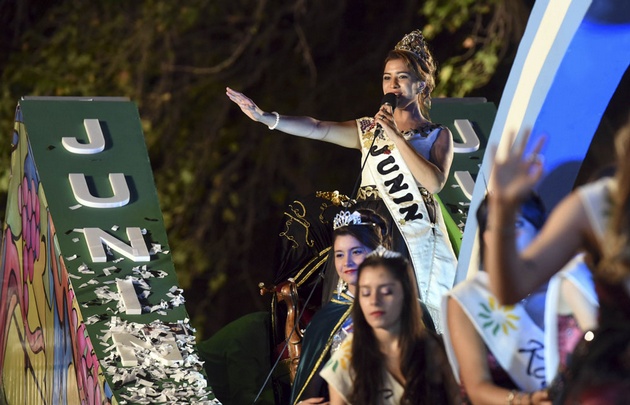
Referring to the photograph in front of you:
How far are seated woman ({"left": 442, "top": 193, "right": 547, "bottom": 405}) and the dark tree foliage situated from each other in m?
5.37

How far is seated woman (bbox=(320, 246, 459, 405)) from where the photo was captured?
3.45m

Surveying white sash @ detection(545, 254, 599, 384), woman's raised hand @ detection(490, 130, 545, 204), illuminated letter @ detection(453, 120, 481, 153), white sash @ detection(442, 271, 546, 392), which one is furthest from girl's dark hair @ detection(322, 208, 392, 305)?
illuminated letter @ detection(453, 120, 481, 153)

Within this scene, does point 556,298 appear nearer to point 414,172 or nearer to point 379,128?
point 414,172

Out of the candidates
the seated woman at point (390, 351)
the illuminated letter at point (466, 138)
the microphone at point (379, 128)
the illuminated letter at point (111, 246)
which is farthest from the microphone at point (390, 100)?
the illuminated letter at point (466, 138)

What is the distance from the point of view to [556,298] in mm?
3104

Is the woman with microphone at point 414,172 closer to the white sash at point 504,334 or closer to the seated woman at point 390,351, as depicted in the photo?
the seated woman at point 390,351

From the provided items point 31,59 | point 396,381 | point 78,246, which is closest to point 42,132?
point 78,246

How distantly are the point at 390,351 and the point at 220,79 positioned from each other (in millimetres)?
5699

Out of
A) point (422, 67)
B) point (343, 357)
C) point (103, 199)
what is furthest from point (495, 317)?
point (103, 199)

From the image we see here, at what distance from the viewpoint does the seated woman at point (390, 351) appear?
136 inches

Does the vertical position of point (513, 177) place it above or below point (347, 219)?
below

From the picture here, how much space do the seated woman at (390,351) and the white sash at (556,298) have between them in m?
0.41

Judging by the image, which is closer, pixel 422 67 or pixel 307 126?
pixel 422 67

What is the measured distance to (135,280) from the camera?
16.3ft
